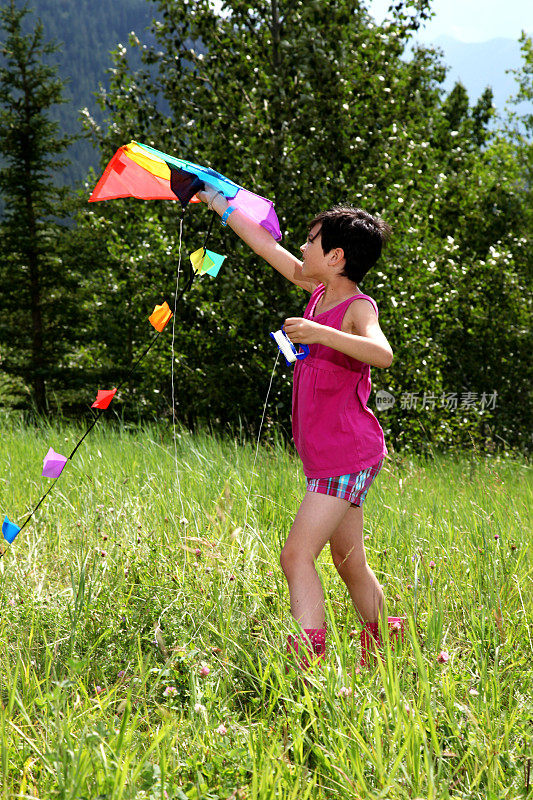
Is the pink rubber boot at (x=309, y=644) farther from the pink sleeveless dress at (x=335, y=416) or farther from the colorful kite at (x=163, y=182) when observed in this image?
the colorful kite at (x=163, y=182)

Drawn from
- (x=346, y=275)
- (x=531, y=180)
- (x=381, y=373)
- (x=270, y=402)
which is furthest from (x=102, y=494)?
(x=531, y=180)

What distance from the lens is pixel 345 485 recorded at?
2.33m

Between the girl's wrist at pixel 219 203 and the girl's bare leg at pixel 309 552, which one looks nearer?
the girl's bare leg at pixel 309 552

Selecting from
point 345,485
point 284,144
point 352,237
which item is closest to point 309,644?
point 345,485

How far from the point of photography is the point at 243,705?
2213 mm

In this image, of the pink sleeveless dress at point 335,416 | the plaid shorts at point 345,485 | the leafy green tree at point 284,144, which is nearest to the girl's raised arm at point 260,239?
the pink sleeveless dress at point 335,416

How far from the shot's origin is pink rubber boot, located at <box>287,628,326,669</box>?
6.97 feet

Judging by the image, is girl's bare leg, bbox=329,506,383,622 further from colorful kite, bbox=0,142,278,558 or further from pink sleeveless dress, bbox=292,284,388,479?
colorful kite, bbox=0,142,278,558

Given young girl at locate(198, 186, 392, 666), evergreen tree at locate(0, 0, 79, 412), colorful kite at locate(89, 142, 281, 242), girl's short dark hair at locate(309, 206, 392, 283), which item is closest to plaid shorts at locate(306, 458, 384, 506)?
young girl at locate(198, 186, 392, 666)

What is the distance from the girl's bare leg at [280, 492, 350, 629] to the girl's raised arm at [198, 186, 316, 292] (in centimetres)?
97

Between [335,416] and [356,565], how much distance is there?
1.79 ft

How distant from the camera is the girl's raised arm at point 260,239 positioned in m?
2.84

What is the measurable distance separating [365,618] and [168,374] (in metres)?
5.90

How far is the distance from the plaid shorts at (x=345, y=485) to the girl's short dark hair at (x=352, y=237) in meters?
0.72
